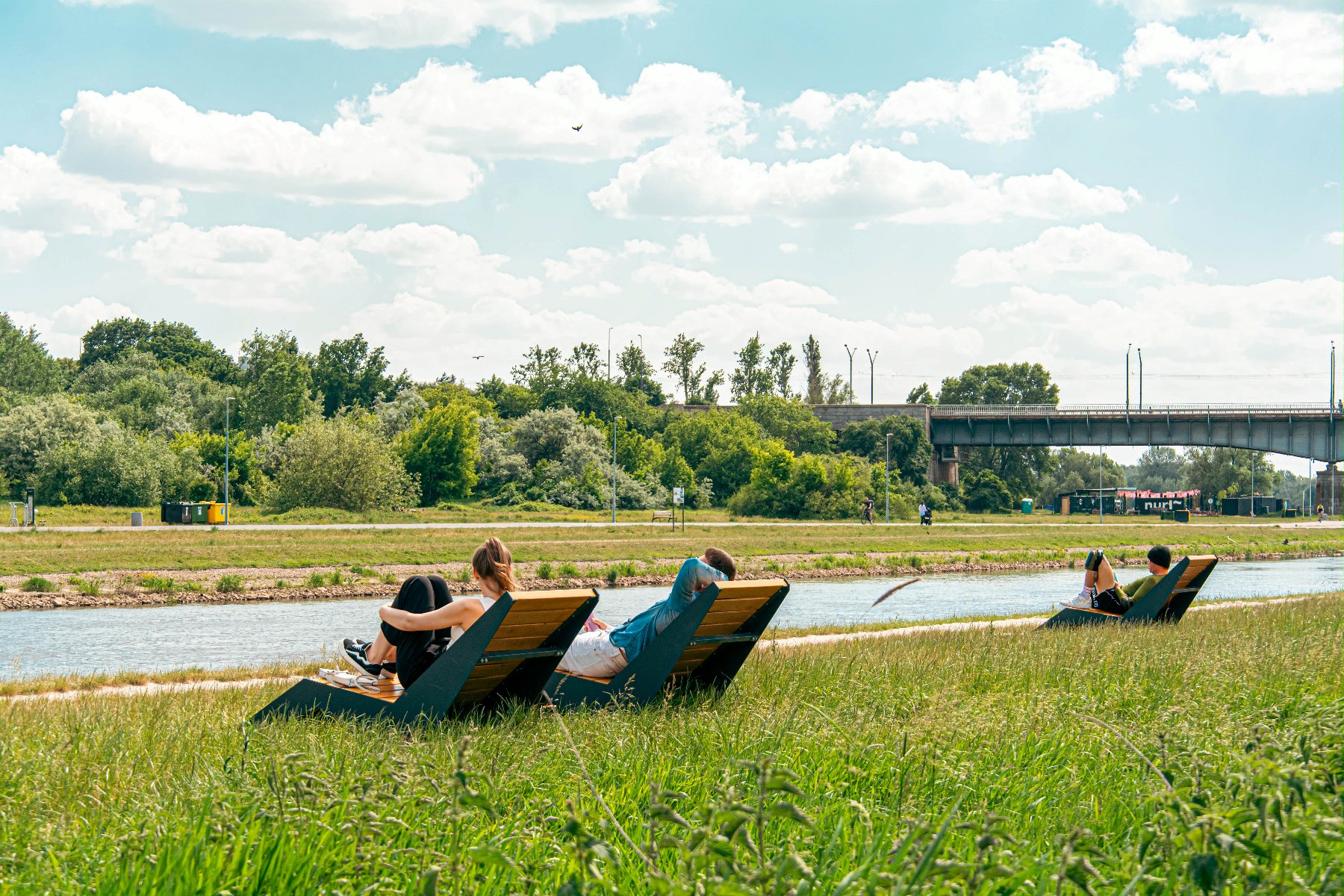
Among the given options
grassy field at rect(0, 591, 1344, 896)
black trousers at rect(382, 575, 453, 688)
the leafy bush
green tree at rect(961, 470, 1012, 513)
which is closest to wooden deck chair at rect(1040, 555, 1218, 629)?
grassy field at rect(0, 591, 1344, 896)

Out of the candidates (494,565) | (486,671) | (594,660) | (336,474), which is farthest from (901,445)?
(486,671)

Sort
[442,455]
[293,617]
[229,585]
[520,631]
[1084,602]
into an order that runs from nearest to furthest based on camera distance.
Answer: [520,631]
[1084,602]
[293,617]
[229,585]
[442,455]

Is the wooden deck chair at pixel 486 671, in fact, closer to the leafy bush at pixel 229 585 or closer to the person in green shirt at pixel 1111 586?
the person in green shirt at pixel 1111 586

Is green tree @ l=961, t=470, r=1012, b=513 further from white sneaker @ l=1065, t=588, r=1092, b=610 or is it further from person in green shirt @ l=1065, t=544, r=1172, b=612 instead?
person in green shirt @ l=1065, t=544, r=1172, b=612

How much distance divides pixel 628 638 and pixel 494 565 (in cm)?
96

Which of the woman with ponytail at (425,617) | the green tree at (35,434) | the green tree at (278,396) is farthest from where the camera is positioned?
the green tree at (278,396)

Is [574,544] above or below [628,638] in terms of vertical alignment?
below

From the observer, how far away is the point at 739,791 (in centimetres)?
450

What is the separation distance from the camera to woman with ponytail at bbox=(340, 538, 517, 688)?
6988mm

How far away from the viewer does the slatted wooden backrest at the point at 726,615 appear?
23.1 ft

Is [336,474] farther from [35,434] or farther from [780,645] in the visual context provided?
[780,645]

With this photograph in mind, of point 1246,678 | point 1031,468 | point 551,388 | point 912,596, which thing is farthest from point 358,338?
point 1246,678

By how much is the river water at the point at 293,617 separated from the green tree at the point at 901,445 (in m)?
49.3

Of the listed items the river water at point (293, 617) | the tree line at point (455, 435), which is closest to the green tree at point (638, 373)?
the tree line at point (455, 435)
